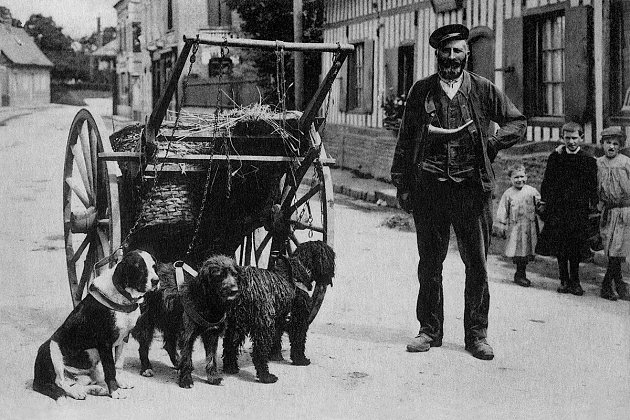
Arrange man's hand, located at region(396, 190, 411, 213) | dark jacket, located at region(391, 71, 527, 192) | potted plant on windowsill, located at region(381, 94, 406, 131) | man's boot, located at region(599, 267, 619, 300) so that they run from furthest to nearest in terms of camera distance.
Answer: potted plant on windowsill, located at region(381, 94, 406, 131)
man's boot, located at region(599, 267, 619, 300)
man's hand, located at region(396, 190, 411, 213)
dark jacket, located at region(391, 71, 527, 192)

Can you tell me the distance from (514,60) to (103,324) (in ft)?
20.5

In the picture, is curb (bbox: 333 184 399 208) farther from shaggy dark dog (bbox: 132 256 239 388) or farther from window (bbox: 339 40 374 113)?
shaggy dark dog (bbox: 132 256 239 388)

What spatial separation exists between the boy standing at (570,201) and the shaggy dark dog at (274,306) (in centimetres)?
280

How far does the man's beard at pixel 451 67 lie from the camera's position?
14.9ft

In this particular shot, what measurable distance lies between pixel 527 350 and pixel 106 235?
2630 millimetres

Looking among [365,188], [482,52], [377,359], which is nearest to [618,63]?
[482,52]

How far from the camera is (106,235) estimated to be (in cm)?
471

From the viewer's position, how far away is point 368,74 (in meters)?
13.2

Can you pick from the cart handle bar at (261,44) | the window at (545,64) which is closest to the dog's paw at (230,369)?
the cart handle bar at (261,44)

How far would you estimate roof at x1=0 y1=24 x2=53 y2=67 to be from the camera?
4160 mm

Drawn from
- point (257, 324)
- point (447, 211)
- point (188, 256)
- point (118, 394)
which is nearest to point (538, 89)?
point (447, 211)

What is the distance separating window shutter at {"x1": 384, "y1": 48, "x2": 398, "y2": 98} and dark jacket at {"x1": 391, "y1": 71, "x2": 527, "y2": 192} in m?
7.54

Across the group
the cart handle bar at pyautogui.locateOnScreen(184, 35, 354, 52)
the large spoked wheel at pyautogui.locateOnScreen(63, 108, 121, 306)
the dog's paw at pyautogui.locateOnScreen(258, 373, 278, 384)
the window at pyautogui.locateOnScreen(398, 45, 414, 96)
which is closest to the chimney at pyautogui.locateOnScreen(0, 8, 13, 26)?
the large spoked wheel at pyautogui.locateOnScreen(63, 108, 121, 306)

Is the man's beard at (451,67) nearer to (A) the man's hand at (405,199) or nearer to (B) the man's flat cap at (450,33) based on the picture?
(B) the man's flat cap at (450,33)
